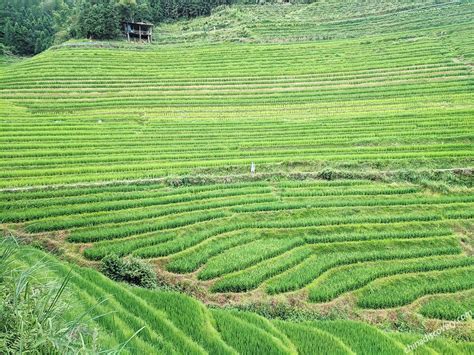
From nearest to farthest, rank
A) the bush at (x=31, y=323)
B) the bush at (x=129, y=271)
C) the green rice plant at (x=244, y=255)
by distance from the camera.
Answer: the bush at (x=31, y=323)
the bush at (x=129, y=271)
the green rice plant at (x=244, y=255)

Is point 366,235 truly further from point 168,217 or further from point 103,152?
point 103,152

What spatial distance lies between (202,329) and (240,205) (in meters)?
9.07

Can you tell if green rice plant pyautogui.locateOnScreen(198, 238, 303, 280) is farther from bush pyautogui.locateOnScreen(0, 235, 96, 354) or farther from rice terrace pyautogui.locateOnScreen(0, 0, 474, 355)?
bush pyautogui.locateOnScreen(0, 235, 96, 354)

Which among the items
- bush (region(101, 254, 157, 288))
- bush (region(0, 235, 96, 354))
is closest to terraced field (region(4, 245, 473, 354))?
bush (region(101, 254, 157, 288))

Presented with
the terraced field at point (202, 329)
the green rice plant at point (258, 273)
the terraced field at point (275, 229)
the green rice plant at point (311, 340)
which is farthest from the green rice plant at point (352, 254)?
the terraced field at point (202, 329)

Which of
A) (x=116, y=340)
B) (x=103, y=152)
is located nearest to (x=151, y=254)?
(x=116, y=340)

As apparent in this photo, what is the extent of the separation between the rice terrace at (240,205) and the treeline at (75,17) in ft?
49.6

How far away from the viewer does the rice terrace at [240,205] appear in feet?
34.9

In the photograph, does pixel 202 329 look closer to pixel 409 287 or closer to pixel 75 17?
pixel 409 287

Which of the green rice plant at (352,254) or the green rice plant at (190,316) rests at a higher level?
the green rice plant at (190,316)

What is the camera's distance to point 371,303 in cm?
1297

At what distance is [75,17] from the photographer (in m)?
67.3

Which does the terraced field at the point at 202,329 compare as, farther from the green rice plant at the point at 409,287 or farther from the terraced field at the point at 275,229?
the terraced field at the point at 275,229

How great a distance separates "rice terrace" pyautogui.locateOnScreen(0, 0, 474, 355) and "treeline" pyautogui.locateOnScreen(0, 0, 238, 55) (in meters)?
15.1
